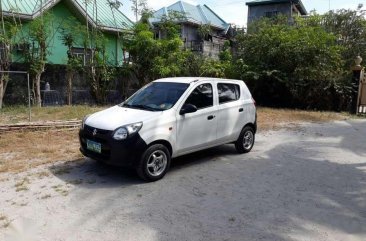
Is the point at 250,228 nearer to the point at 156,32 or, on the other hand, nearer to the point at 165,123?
the point at 165,123

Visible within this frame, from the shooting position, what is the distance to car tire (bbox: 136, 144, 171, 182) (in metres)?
5.68

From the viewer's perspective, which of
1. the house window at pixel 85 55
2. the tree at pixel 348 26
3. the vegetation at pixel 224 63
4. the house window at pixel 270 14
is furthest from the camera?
the house window at pixel 270 14

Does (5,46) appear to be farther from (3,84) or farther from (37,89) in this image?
(37,89)

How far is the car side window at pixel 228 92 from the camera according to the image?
7226 mm

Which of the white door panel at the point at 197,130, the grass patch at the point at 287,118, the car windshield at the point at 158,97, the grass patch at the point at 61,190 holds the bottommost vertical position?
the grass patch at the point at 61,190

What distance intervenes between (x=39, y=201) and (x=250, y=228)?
285cm

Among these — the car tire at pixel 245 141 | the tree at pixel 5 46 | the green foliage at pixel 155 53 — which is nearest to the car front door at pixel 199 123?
the car tire at pixel 245 141

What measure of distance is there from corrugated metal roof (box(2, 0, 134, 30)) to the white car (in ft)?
31.3

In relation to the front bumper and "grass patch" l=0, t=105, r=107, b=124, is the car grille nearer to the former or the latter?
the front bumper

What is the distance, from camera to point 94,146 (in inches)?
231

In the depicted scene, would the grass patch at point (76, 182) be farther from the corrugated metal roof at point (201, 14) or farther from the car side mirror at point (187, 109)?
the corrugated metal roof at point (201, 14)

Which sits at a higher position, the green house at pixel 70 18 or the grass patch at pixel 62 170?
the green house at pixel 70 18

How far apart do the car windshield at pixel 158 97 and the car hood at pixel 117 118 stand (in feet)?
0.88

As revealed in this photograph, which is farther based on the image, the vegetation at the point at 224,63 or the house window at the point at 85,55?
the house window at the point at 85,55
